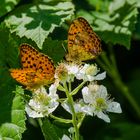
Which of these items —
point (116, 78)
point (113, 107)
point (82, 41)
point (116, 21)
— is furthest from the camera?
point (116, 78)

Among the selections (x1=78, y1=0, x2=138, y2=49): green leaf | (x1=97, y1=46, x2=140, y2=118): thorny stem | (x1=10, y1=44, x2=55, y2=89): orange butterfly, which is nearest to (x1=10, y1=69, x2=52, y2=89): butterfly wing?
(x1=10, y1=44, x2=55, y2=89): orange butterfly

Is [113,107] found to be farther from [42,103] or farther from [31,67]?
[31,67]

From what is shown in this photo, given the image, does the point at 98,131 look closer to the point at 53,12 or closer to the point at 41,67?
the point at 53,12

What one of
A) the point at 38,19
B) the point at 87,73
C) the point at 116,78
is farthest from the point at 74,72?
the point at 116,78

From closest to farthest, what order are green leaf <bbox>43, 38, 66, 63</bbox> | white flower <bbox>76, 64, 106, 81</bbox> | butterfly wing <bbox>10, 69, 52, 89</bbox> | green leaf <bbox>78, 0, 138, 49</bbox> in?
butterfly wing <bbox>10, 69, 52, 89</bbox>
white flower <bbox>76, 64, 106, 81</bbox>
green leaf <bbox>43, 38, 66, 63</bbox>
green leaf <bbox>78, 0, 138, 49</bbox>

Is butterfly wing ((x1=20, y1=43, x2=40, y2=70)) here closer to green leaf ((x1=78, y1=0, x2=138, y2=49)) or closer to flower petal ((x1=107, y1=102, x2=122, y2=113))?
flower petal ((x1=107, y1=102, x2=122, y2=113))

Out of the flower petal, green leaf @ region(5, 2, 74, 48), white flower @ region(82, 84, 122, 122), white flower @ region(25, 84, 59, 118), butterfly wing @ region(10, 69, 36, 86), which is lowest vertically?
the flower petal

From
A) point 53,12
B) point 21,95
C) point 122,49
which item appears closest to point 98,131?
point 122,49
